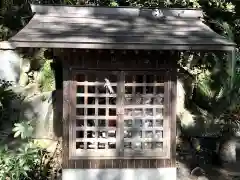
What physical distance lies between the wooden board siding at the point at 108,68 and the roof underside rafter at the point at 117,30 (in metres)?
0.37

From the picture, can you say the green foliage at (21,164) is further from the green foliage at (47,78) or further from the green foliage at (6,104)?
the green foliage at (47,78)

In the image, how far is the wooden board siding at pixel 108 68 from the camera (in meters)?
6.04

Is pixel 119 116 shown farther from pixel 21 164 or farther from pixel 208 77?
pixel 208 77

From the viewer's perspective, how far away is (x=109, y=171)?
6.21 m

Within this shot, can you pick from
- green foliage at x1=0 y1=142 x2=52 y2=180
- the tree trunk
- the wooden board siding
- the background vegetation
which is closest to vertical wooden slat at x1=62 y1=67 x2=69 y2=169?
the wooden board siding

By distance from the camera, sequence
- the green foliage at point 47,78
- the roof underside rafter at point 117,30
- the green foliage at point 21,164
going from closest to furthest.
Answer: the roof underside rafter at point 117,30 < the green foliage at point 21,164 < the green foliage at point 47,78

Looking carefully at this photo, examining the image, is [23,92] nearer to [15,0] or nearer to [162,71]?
[15,0]

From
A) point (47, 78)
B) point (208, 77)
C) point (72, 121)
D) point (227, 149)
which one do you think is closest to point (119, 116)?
point (72, 121)

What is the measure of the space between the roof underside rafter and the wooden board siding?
37cm

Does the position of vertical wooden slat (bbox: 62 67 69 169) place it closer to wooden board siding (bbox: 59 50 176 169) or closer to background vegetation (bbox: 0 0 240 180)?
wooden board siding (bbox: 59 50 176 169)

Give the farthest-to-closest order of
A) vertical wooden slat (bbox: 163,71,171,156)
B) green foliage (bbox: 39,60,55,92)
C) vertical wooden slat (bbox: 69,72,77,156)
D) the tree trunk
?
1. green foliage (bbox: 39,60,55,92)
2. the tree trunk
3. vertical wooden slat (bbox: 163,71,171,156)
4. vertical wooden slat (bbox: 69,72,77,156)

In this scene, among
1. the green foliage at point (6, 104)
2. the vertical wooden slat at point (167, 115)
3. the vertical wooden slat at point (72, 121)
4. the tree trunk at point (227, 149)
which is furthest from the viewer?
the green foliage at point (6, 104)

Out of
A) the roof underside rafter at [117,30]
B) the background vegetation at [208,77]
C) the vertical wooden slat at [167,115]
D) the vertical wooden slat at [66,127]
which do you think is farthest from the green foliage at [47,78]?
the vertical wooden slat at [167,115]

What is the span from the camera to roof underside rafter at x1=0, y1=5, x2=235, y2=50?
17.7 ft
